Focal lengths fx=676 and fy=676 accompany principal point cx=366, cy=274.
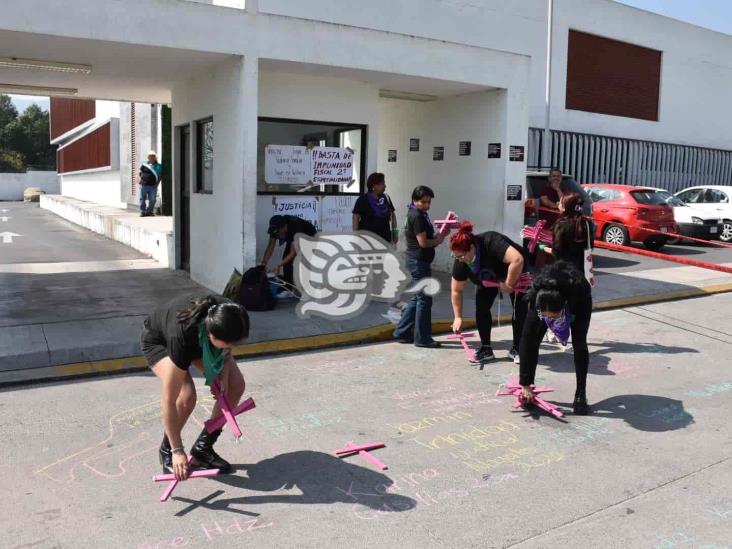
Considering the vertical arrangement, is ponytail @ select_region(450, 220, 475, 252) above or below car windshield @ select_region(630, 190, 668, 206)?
below

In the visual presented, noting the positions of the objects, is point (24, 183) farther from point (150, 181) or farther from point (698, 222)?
point (698, 222)

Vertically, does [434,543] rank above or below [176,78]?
below

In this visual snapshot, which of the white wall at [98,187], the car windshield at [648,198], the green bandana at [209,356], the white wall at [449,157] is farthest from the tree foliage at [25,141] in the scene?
the green bandana at [209,356]

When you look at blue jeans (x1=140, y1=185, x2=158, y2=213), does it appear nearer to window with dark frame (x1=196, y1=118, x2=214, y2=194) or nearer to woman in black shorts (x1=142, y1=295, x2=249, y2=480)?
window with dark frame (x1=196, y1=118, x2=214, y2=194)

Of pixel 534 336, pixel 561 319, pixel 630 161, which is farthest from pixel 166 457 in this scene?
pixel 630 161

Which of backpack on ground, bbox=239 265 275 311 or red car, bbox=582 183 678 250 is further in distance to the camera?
red car, bbox=582 183 678 250

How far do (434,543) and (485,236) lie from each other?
11.4ft

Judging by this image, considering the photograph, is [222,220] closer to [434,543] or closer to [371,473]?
[371,473]

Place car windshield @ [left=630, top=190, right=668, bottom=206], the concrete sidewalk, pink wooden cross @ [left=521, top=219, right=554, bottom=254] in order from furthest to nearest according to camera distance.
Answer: car windshield @ [left=630, top=190, right=668, bottom=206], pink wooden cross @ [left=521, top=219, right=554, bottom=254], the concrete sidewalk

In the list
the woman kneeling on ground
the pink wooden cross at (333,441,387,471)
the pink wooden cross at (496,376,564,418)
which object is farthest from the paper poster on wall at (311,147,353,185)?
the pink wooden cross at (333,441,387,471)

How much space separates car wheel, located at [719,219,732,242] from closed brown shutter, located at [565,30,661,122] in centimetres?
563

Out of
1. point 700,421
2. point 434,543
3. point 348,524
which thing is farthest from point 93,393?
point 700,421

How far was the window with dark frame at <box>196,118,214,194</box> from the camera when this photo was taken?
959 centimetres

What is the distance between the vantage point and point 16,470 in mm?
4094
